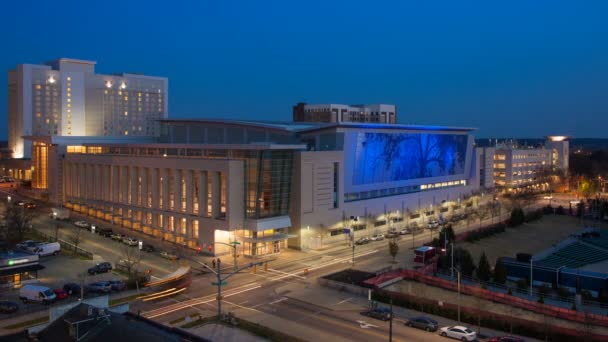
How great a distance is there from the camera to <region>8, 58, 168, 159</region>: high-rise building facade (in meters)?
146

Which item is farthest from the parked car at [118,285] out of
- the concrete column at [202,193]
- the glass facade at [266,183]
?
the glass facade at [266,183]

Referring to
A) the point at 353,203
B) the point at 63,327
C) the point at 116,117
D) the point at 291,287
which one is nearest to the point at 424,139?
the point at 353,203

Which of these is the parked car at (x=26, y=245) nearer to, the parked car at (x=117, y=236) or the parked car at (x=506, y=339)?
the parked car at (x=117, y=236)

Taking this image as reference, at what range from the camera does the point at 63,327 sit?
73.3 ft

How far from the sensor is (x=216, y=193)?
5847 cm

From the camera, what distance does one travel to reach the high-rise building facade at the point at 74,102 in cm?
14550

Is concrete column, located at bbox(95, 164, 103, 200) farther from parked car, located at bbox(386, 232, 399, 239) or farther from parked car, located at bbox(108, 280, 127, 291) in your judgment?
parked car, located at bbox(386, 232, 399, 239)

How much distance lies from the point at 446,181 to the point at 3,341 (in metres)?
87.7

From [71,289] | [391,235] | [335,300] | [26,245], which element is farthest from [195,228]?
[391,235]

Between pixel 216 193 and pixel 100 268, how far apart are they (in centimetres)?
1502

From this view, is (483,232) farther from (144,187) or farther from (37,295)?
(37,295)

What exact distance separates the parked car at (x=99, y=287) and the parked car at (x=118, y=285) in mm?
249

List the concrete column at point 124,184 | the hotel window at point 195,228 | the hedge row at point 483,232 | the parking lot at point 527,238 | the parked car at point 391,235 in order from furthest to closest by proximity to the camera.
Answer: the concrete column at point 124,184 < the parked car at point 391,235 < the hedge row at point 483,232 < the parking lot at point 527,238 < the hotel window at point 195,228

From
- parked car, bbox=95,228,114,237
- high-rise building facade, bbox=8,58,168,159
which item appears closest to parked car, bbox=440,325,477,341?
parked car, bbox=95,228,114,237
